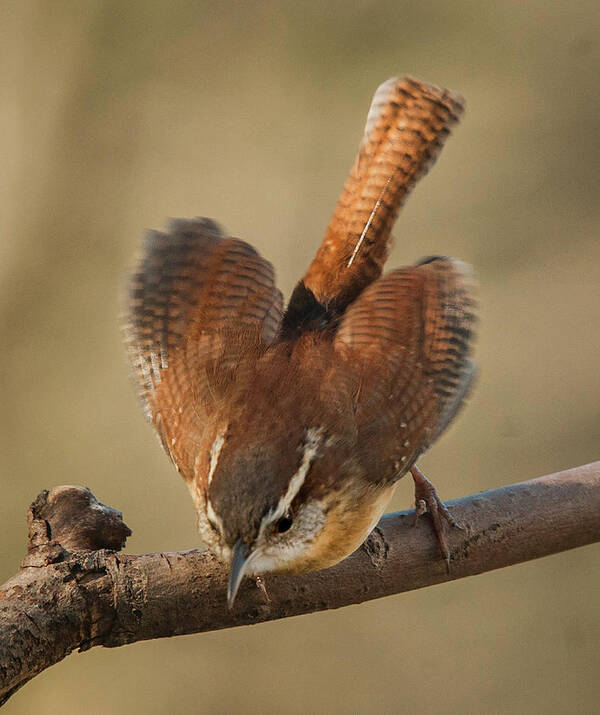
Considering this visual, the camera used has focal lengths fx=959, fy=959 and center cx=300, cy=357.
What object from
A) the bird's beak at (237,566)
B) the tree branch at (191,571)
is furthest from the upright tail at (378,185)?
the bird's beak at (237,566)

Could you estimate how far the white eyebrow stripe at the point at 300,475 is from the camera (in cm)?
185

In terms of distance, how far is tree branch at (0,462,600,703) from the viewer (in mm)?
1868

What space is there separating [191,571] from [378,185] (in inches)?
45.1

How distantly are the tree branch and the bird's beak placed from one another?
0.21 m

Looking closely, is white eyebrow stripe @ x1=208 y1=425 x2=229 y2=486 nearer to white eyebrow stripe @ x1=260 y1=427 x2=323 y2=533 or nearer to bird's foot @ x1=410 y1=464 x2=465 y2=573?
white eyebrow stripe @ x1=260 y1=427 x2=323 y2=533

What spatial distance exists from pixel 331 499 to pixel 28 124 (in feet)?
11.1

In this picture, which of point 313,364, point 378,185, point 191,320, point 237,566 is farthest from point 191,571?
point 378,185

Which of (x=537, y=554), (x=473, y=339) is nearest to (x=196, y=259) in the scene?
(x=473, y=339)

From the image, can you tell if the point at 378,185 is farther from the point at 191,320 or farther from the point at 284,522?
the point at 284,522

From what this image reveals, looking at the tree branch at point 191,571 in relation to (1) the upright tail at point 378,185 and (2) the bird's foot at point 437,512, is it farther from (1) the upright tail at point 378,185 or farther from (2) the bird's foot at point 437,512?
(1) the upright tail at point 378,185

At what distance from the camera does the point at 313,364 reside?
7.11 feet

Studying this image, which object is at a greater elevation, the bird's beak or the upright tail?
the upright tail

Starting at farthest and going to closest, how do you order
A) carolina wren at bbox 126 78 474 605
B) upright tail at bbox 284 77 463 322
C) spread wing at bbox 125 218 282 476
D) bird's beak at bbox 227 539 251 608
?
upright tail at bbox 284 77 463 322 < spread wing at bbox 125 218 282 476 < carolina wren at bbox 126 78 474 605 < bird's beak at bbox 227 539 251 608

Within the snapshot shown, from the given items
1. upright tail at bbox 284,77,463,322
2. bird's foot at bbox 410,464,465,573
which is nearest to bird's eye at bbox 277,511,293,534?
bird's foot at bbox 410,464,465,573
